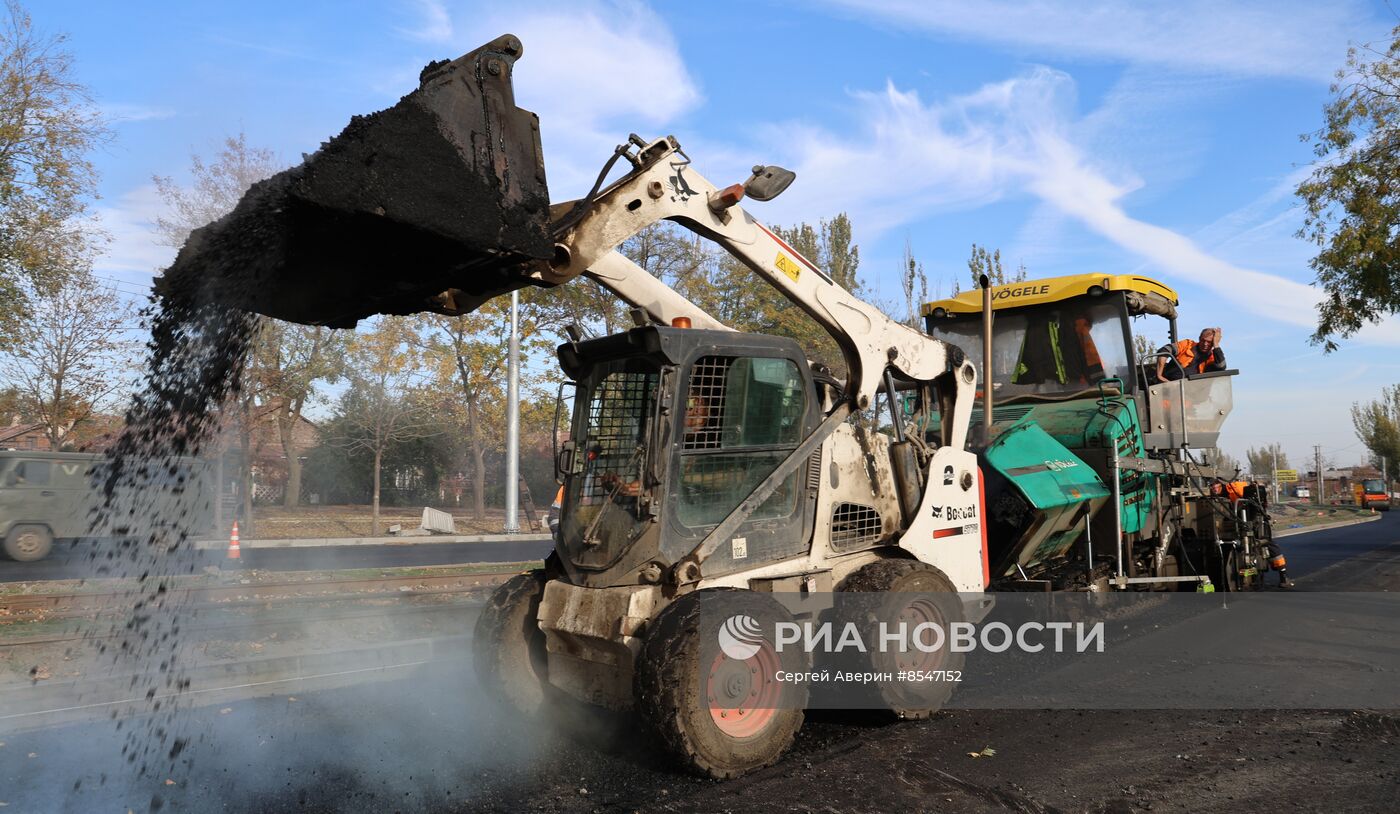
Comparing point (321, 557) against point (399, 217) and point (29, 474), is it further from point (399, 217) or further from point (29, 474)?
point (399, 217)

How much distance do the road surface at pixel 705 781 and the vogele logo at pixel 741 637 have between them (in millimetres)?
633

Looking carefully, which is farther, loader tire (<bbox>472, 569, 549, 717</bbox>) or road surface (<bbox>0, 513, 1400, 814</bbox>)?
loader tire (<bbox>472, 569, 549, 717</bbox>)

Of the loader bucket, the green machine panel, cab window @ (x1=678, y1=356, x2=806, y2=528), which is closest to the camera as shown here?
the loader bucket

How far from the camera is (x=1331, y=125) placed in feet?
54.5

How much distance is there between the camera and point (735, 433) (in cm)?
519

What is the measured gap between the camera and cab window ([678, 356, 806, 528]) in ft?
16.4

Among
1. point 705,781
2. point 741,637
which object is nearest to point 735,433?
point 741,637

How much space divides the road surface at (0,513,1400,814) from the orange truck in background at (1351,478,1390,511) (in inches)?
2136

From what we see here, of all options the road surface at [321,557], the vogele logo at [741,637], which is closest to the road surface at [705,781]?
the vogele logo at [741,637]

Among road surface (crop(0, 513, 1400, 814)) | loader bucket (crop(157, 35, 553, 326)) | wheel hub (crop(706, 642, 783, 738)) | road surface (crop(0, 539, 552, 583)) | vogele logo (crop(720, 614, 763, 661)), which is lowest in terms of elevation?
road surface (crop(0, 513, 1400, 814))

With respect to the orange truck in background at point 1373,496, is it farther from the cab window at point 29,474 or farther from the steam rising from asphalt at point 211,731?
the cab window at point 29,474

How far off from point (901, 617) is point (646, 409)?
1.93 meters

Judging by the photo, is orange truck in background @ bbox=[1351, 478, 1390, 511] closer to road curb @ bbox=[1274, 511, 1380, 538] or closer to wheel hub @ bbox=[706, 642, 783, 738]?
road curb @ bbox=[1274, 511, 1380, 538]

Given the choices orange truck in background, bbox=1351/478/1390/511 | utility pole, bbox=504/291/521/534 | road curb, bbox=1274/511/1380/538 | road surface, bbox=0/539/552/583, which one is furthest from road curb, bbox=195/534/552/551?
orange truck in background, bbox=1351/478/1390/511
